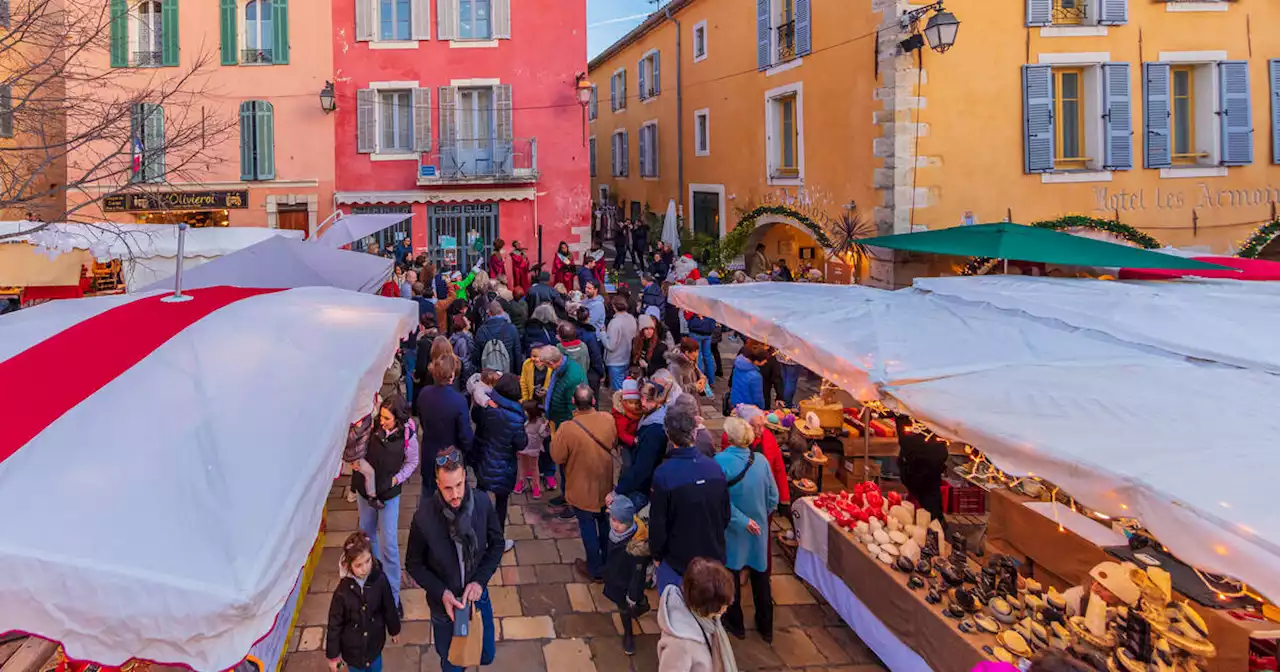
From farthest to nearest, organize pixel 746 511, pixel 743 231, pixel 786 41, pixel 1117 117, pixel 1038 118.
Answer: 1. pixel 743 231
2. pixel 786 41
3. pixel 1117 117
4. pixel 1038 118
5. pixel 746 511

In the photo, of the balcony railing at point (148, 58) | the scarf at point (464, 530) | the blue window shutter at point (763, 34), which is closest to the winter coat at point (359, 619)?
the scarf at point (464, 530)

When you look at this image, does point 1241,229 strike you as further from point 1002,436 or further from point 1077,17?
point 1002,436

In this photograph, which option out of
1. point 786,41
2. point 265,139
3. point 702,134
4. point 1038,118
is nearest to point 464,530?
point 1038,118

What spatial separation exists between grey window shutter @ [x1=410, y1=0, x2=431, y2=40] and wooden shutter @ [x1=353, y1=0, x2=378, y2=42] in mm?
916

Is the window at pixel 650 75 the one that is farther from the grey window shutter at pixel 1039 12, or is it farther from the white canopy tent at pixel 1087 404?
the white canopy tent at pixel 1087 404

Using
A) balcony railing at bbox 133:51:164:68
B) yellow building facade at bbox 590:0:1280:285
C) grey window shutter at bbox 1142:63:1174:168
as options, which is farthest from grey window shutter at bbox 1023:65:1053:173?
balcony railing at bbox 133:51:164:68

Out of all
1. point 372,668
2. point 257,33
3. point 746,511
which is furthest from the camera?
point 257,33

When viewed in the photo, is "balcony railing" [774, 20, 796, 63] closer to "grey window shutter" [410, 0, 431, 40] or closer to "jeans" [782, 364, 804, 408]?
"grey window shutter" [410, 0, 431, 40]

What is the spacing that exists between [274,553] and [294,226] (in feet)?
62.1

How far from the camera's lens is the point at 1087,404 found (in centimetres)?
435

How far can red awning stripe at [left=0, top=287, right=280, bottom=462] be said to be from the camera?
3.08 metres

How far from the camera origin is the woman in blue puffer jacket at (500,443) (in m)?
6.62

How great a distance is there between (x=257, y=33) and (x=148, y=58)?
2.33 meters

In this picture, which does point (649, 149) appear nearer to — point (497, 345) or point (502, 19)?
point (502, 19)
